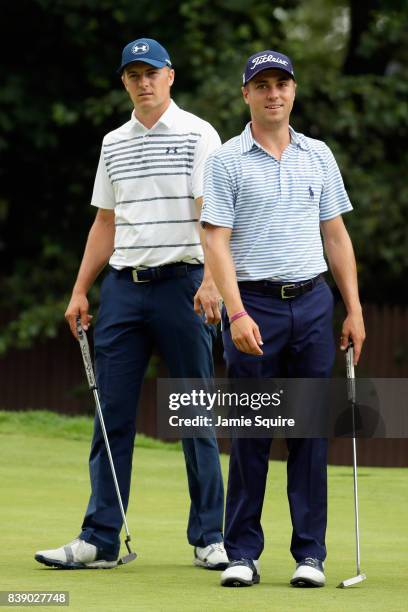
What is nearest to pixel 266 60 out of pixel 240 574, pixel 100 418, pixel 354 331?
pixel 354 331

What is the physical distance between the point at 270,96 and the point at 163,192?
74cm

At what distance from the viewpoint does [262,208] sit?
217 inches

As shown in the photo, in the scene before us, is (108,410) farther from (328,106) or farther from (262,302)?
(328,106)

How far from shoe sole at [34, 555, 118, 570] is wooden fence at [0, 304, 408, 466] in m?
11.7

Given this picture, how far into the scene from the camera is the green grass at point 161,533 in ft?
16.7

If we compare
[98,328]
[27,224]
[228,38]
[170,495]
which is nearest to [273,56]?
[98,328]

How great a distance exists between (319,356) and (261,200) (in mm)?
615

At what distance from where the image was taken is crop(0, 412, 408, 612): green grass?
201 inches

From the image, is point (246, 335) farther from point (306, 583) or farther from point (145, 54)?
point (145, 54)

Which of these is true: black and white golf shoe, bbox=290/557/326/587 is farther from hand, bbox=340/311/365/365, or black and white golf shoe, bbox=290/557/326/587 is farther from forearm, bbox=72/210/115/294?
forearm, bbox=72/210/115/294

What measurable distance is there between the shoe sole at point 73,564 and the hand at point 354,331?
1340 mm

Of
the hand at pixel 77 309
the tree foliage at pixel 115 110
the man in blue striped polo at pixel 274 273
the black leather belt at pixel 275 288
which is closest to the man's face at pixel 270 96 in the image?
the man in blue striped polo at pixel 274 273

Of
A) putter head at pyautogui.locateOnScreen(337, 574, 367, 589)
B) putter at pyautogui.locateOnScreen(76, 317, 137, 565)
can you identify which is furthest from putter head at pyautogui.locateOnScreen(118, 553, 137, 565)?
putter head at pyautogui.locateOnScreen(337, 574, 367, 589)

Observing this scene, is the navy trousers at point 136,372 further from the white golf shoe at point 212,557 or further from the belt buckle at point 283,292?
the belt buckle at point 283,292
